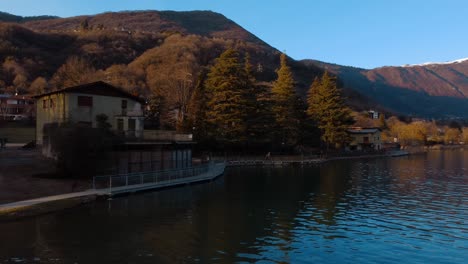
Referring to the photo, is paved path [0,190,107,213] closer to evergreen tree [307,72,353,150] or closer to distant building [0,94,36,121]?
evergreen tree [307,72,353,150]

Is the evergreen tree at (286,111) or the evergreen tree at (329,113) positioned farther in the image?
the evergreen tree at (329,113)

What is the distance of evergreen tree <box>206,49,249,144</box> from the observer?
69500 mm

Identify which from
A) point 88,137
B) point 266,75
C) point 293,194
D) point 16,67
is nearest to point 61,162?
point 88,137

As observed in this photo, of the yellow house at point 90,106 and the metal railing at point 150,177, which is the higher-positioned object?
the yellow house at point 90,106

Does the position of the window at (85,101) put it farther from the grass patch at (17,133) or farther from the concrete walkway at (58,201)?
the grass patch at (17,133)

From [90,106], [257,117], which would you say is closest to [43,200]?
[90,106]

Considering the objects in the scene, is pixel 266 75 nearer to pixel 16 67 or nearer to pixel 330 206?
pixel 16 67

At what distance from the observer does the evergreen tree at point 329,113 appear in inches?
3588

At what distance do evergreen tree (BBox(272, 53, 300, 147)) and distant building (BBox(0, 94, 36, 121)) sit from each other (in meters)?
54.2

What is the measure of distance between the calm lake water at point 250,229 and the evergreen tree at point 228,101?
101 ft

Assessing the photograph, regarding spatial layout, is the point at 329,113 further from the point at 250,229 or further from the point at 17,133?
the point at 250,229

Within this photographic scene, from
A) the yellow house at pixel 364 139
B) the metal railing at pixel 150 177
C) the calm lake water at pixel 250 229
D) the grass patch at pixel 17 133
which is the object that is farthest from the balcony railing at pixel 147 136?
the yellow house at pixel 364 139

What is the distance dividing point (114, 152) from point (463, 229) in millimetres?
29962

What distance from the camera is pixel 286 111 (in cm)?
7981
